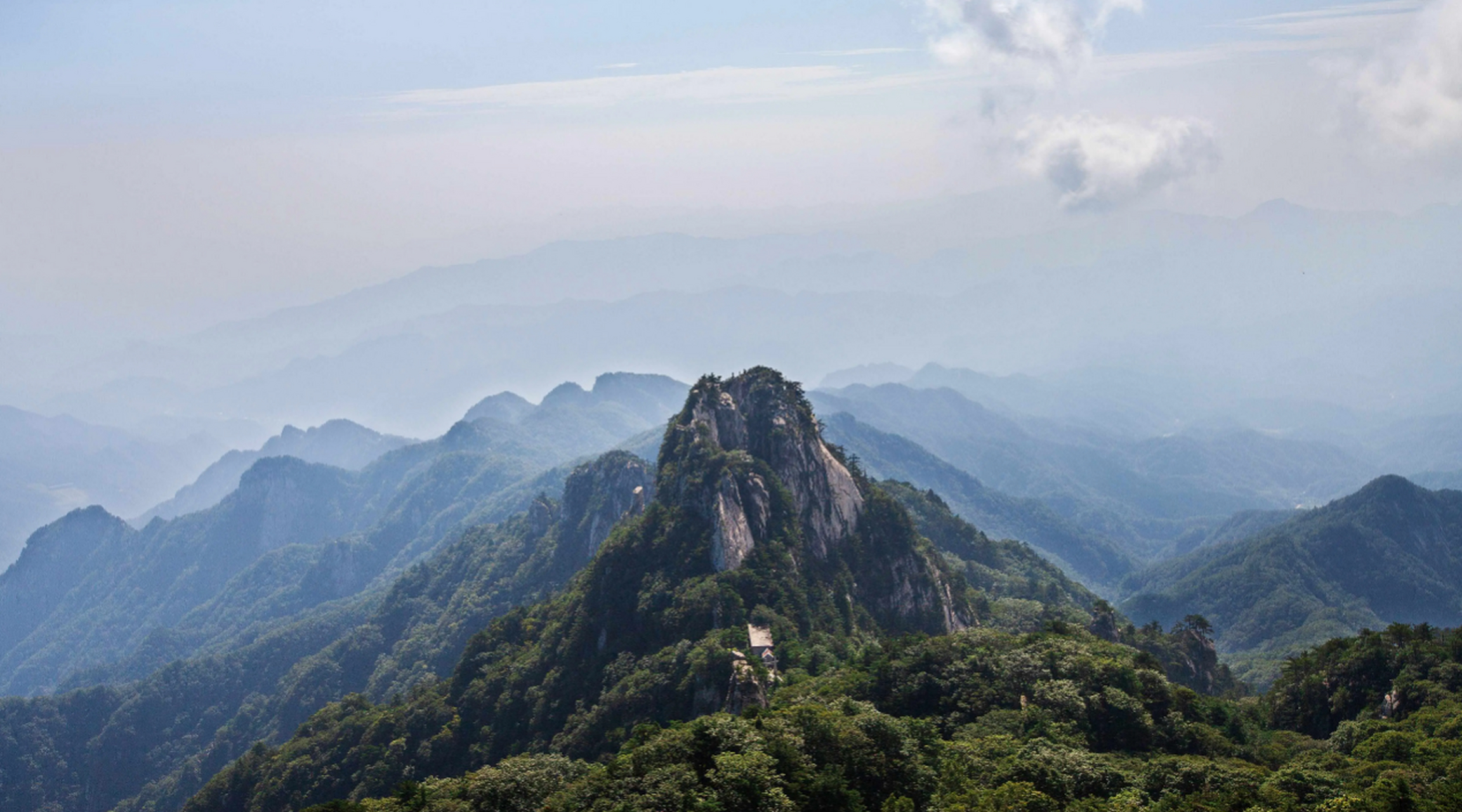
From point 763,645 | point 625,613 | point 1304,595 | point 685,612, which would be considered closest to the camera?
point 763,645

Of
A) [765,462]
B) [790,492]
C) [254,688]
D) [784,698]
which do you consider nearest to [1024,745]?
[784,698]

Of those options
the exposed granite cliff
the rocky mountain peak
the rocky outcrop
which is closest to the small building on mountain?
the rocky mountain peak

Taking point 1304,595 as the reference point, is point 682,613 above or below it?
above

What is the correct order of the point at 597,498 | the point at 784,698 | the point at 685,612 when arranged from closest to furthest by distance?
the point at 784,698
the point at 685,612
the point at 597,498

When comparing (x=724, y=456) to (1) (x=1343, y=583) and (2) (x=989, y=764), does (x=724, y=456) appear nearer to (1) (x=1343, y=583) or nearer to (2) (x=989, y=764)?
(2) (x=989, y=764)

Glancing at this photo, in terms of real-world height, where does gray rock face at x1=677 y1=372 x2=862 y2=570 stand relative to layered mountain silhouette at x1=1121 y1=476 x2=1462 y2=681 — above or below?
above

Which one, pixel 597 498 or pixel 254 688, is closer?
→ pixel 597 498

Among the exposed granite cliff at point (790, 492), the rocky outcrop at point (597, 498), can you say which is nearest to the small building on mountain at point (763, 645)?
the exposed granite cliff at point (790, 492)

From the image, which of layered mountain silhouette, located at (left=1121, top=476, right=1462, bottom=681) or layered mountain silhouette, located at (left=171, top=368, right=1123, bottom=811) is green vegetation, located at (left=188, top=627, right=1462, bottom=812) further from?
layered mountain silhouette, located at (left=1121, top=476, right=1462, bottom=681)

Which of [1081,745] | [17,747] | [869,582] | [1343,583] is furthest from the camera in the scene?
[1343,583]

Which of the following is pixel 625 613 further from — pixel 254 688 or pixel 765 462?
pixel 254 688

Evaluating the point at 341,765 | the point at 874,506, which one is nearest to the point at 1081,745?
the point at 874,506
